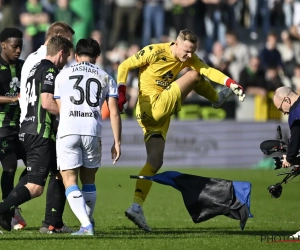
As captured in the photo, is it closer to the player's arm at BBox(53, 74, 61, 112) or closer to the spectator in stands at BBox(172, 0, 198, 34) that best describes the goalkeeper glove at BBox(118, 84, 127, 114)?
the player's arm at BBox(53, 74, 61, 112)

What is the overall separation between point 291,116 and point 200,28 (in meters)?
15.5

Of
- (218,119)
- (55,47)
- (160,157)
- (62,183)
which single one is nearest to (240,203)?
(160,157)

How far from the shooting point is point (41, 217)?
12.9 meters

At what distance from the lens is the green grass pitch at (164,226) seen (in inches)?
368

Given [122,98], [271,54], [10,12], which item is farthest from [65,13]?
[122,98]

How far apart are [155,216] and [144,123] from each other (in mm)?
2235

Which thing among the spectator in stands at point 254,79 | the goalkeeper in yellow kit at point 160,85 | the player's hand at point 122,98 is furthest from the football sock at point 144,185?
the spectator in stands at point 254,79

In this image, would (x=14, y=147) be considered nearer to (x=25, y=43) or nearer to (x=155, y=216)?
(x=155, y=216)

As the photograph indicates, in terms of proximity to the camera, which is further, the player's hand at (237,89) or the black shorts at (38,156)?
the player's hand at (237,89)

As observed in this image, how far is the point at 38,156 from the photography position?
10016 millimetres

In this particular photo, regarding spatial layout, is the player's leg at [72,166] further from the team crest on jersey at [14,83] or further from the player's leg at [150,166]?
the team crest on jersey at [14,83]

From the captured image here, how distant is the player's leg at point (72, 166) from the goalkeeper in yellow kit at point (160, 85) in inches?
52.1

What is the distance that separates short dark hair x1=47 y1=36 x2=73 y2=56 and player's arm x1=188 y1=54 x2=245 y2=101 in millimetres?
1973

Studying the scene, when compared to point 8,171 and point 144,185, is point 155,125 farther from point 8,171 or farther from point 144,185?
point 8,171
